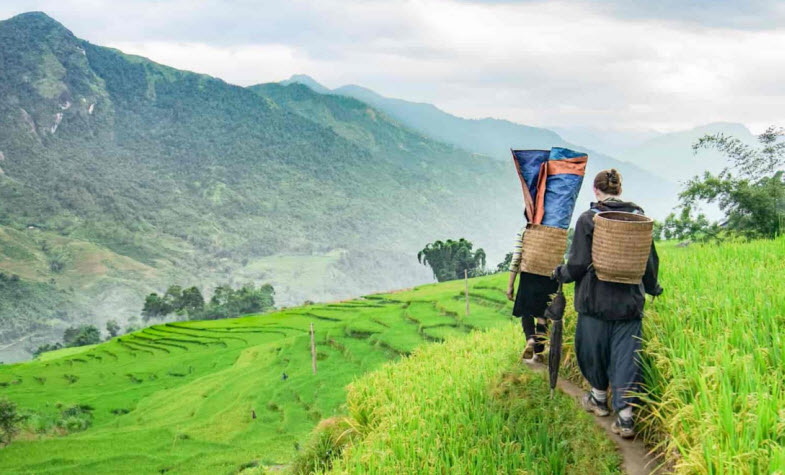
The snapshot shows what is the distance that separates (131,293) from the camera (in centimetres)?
16525

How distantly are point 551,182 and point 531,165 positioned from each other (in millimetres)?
293

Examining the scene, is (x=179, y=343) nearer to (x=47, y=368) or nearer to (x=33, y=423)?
(x=47, y=368)

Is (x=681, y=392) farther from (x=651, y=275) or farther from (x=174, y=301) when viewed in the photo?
(x=174, y=301)

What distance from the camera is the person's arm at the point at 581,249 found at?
4.89 metres

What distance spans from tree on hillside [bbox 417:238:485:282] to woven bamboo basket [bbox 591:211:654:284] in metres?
79.3

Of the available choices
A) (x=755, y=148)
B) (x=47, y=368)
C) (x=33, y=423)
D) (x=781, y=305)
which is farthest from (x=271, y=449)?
(x=47, y=368)

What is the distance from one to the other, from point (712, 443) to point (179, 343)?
54.4 meters

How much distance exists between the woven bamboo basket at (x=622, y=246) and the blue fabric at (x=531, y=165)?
1.48 meters

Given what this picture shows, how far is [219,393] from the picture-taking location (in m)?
30.0

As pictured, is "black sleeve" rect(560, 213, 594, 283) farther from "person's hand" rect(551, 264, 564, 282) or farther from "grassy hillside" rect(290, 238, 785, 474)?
"grassy hillside" rect(290, 238, 785, 474)

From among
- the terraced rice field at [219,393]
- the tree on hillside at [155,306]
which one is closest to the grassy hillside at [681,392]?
the terraced rice field at [219,393]

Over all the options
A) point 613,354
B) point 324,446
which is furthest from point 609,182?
point 324,446

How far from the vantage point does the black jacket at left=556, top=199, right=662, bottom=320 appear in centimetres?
483

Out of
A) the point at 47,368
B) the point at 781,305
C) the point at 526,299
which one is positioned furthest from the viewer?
the point at 47,368
